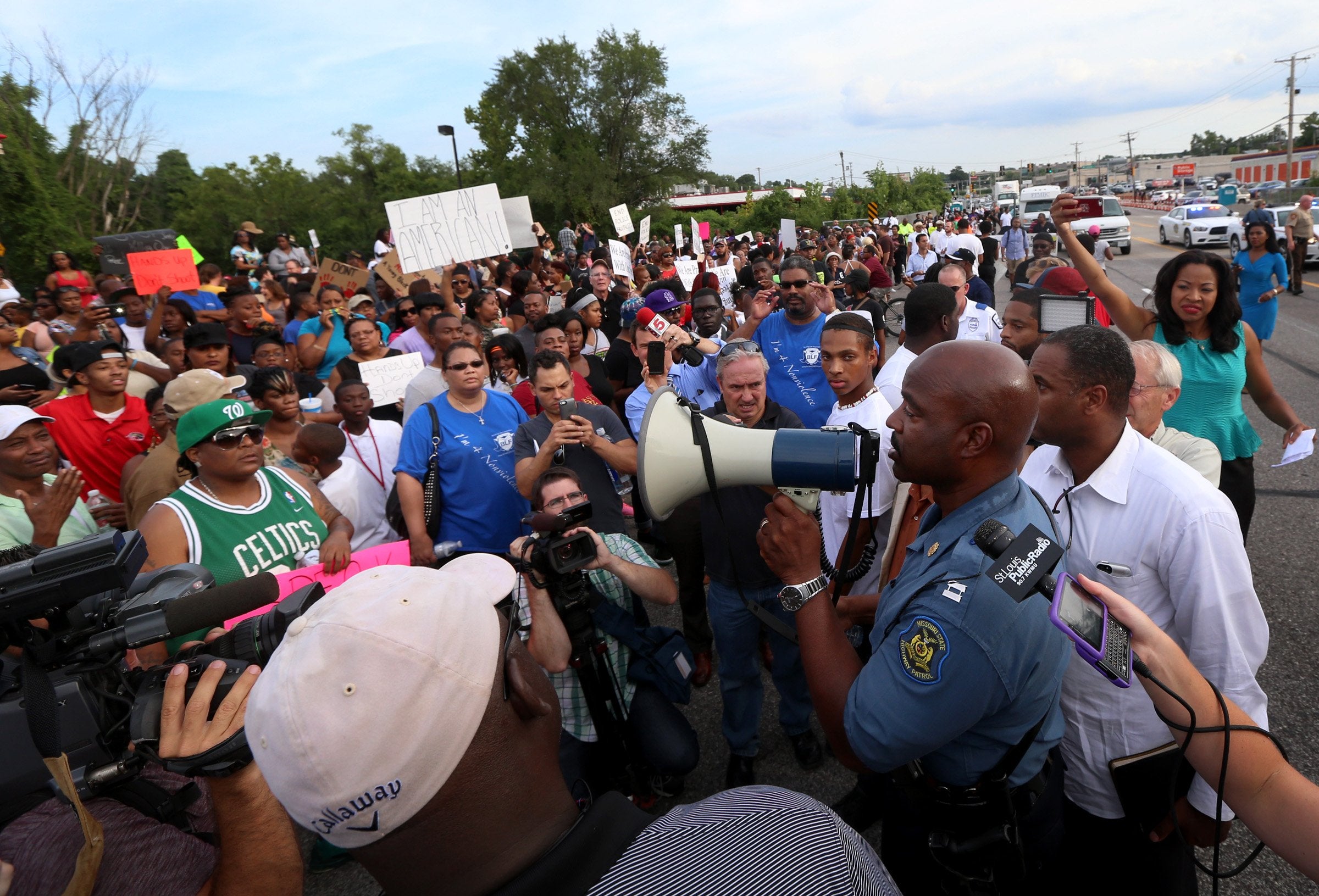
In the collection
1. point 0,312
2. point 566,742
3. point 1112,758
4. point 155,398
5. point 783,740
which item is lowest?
point 783,740

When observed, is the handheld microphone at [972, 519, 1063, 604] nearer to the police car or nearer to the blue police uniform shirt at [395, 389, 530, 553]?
the blue police uniform shirt at [395, 389, 530, 553]

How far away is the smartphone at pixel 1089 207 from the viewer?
12.3ft

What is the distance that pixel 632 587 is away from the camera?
2742 millimetres

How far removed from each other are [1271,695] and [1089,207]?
2664 mm

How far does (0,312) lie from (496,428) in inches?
256

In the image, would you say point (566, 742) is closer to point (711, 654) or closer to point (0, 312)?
point (711, 654)

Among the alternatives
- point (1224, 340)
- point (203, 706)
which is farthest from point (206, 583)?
point (1224, 340)

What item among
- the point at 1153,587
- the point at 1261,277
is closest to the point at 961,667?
the point at 1153,587

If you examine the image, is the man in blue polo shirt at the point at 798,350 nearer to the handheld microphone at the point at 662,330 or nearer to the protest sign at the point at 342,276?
the handheld microphone at the point at 662,330

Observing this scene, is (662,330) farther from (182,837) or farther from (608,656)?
(182,837)

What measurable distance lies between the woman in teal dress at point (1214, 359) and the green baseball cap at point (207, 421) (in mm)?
3888

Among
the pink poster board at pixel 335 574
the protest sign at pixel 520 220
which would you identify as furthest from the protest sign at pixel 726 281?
the pink poster board at pixel 335 574

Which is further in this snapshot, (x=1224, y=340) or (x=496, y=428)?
(x=496, y=428)

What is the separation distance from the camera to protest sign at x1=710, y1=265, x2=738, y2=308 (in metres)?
9.63
